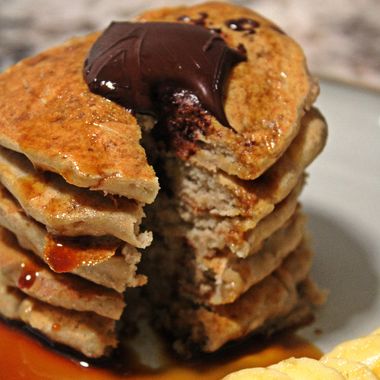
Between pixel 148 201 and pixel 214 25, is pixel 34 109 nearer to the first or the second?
pixel 148 201

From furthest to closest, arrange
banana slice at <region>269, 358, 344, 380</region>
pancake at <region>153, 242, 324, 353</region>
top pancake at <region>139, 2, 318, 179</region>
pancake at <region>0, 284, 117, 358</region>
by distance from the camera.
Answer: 1. pancake at <region>153, 242, 324, 353</region>
2. pancake at <region>0, 284, 117, 358</region>
3. top pancake at <region>139, 2, 318, 179</region>
4. banana slice at <region>269, 358, 344, 380</region>

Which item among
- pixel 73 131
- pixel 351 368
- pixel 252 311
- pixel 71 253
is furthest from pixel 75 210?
pixel 351 368

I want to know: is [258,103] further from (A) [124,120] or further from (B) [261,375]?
(B) [261,375]

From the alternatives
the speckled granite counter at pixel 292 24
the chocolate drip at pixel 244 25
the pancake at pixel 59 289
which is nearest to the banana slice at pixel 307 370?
the pancake at pixel 59 289

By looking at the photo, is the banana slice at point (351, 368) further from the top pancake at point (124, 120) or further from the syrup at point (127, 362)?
the top pancake at point (124, 120)

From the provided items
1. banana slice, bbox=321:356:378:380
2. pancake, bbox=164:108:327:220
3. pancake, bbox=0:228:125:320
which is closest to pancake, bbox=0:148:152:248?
pancake, bbox=0:228:125:320

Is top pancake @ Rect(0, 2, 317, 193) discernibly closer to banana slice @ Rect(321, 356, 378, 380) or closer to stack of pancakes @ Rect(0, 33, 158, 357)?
stack of pancakes @ Rect(0, 33, 158, 357)
